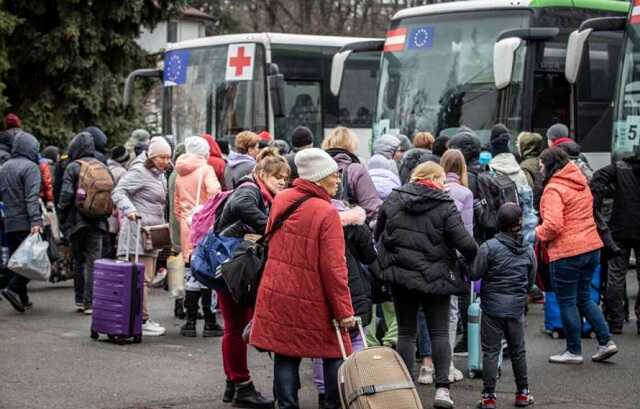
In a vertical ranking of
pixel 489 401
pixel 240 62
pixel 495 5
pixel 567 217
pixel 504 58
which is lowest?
pixel 489 401

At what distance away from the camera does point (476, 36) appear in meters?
16.5

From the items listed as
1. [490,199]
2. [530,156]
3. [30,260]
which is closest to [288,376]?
[490,199]

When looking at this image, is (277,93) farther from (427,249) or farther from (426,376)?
(427,249)

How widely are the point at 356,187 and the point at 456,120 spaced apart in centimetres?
722

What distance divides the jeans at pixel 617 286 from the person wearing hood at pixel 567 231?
66.3 inches

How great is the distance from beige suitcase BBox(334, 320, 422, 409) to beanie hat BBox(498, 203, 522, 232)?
1.91 m

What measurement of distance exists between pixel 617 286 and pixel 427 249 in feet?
13.1

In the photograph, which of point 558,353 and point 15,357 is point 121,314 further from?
point 558,353

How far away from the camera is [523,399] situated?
8.80 metres

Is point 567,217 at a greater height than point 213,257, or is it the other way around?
point 567,217

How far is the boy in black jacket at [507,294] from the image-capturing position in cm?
876

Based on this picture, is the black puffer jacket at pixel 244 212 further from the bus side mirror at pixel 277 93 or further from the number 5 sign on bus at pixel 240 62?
the number 5 sign on bus at pixel 240 62

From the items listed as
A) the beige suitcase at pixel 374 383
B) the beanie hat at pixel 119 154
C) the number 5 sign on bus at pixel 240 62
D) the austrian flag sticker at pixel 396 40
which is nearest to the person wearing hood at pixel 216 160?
the beanie hat at pixel 119 154

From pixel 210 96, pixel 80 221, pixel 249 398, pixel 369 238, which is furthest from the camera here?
pixel 210 96
